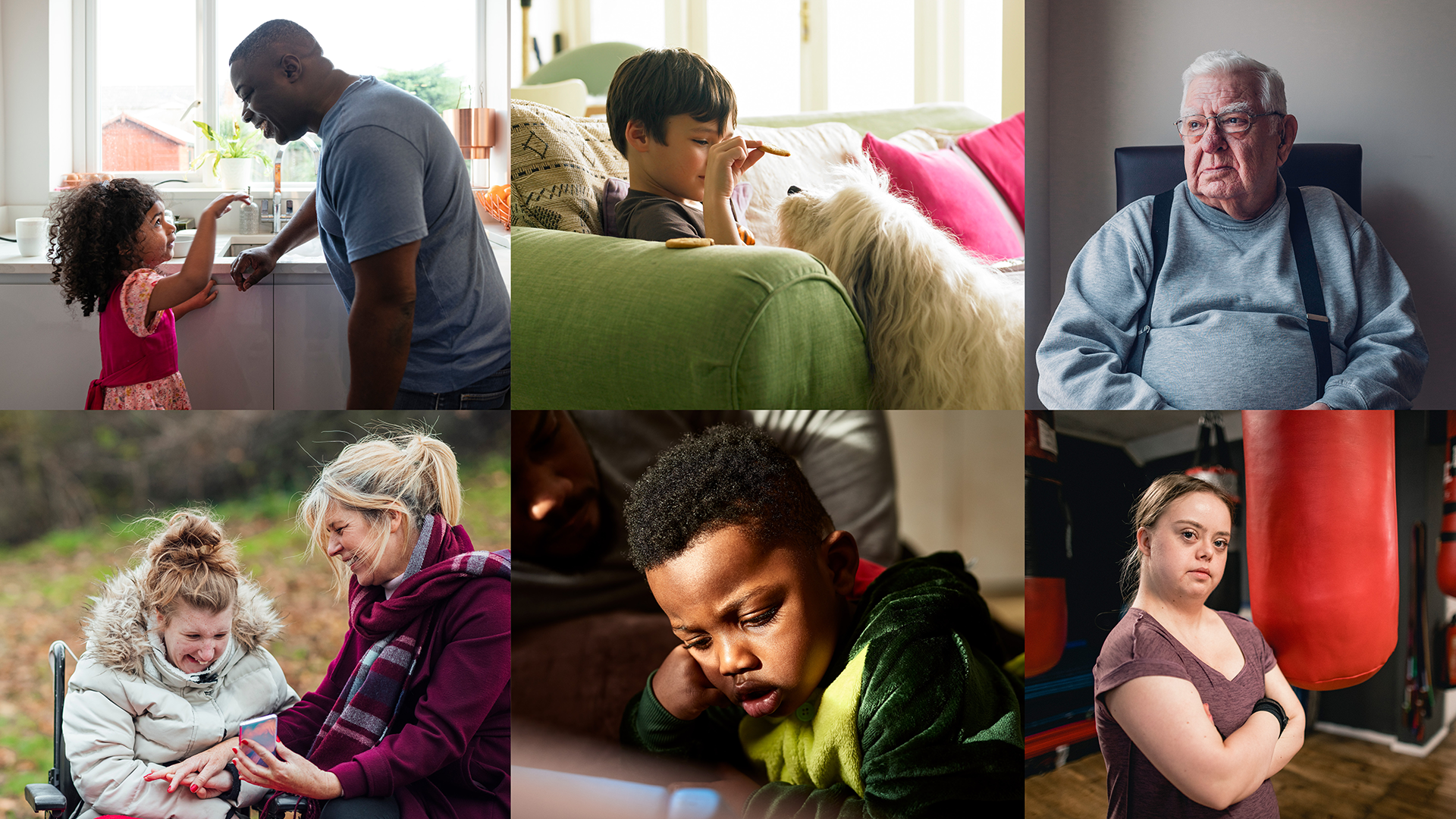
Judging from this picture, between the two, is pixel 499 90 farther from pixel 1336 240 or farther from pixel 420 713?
pixel 1336 240

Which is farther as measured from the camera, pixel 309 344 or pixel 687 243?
pixel 309 344

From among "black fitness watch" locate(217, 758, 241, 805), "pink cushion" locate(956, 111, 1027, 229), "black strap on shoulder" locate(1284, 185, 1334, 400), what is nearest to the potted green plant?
"black fitness watch" locate(217, 758, 241, 805)

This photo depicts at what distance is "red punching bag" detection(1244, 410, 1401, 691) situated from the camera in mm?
1306

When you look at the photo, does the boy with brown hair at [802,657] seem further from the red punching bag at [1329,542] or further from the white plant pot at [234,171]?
the white plant pot at [234,171]

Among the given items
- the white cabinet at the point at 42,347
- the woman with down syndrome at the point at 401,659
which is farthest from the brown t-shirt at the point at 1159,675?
the white cabinet at the point at 42,347

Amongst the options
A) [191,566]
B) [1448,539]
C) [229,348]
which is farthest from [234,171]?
[1448,539]

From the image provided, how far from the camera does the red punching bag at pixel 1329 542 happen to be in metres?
1.31

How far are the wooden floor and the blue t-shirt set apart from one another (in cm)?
111

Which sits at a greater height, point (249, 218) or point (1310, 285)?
point (249, 218)

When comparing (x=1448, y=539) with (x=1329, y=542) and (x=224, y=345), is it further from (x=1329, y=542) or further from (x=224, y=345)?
(x=224, y=345)

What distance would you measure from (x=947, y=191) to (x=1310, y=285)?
64 cm

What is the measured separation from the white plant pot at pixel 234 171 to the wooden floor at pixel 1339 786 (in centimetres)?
157

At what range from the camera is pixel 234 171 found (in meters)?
1.40

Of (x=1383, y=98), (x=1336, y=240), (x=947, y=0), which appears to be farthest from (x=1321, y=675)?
(x=947, y=0)
